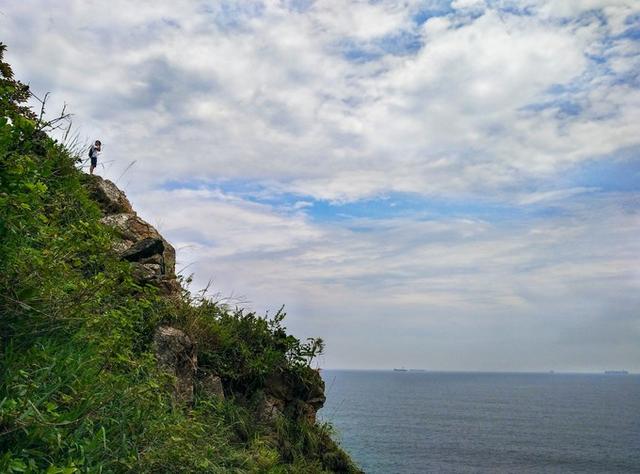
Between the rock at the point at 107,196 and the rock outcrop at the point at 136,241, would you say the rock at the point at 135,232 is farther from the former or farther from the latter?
the rock at the point at 107,196

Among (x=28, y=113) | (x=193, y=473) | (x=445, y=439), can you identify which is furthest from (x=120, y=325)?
(x=445, y=439)

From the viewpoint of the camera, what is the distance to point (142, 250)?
11.4 m

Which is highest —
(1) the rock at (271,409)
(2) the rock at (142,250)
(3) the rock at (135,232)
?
(3) the rock at (135,232)

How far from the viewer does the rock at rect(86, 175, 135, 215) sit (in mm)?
12680

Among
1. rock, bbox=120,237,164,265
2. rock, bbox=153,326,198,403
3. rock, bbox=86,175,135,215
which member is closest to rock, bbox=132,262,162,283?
rock, bbox=120,237,164,265

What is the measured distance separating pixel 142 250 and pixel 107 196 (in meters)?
2.81

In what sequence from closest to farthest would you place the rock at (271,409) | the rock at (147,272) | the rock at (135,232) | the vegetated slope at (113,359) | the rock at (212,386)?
the vegetated slope at (113,359), the rock at (212,386), the rock at (147,272), the rock at (271,409), the rock at (135,232)

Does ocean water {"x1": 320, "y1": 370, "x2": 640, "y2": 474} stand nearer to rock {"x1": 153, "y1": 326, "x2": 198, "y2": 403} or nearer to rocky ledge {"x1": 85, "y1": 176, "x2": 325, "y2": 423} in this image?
rocky ledge {"x1": 85, "y1": 176, "x2": 325, "y2": 423}

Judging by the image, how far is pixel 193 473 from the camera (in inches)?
276

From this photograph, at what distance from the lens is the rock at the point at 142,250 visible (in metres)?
11.1

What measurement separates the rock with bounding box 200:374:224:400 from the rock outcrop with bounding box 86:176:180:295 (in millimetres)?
2208

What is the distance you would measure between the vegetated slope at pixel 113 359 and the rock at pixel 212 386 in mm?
36

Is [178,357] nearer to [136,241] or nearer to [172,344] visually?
[172,344]

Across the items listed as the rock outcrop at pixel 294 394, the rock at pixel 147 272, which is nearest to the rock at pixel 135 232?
the rock at pixel 147 272
